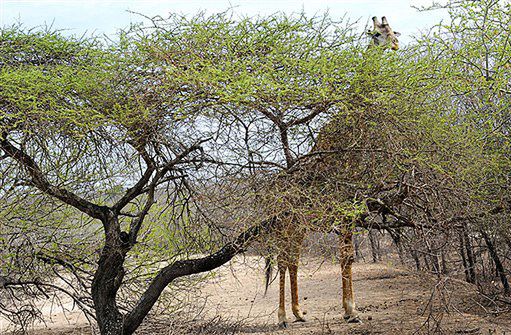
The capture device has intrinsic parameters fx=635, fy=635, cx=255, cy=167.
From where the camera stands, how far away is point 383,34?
6.07 m

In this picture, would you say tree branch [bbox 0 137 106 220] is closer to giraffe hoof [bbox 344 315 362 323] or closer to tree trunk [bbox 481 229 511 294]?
giraffe hoof [bbox 344 315 362 323]

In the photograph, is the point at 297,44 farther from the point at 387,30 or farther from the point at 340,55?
the point at 387,30

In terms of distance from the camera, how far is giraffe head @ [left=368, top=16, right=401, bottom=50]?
597 centimetres

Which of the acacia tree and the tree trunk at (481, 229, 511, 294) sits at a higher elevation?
the acacia tree

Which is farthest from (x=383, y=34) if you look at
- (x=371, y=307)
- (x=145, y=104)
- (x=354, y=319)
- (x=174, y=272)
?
(x=371, y=307)

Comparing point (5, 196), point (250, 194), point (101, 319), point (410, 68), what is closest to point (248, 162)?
point (250, 194)

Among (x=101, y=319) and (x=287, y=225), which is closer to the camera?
(x=287, y=225)

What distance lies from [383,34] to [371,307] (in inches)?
179

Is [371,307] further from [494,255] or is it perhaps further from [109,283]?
[109,283]

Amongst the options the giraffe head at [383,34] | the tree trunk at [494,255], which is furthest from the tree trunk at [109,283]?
the tree trunk at [494,255]

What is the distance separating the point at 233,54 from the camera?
17.4ft

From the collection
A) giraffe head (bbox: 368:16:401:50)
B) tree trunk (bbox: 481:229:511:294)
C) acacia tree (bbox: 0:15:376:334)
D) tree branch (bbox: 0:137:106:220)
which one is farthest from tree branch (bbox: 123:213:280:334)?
tree trunk (bbox: 481:229:511:294)

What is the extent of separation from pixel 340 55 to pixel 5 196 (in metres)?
3.90

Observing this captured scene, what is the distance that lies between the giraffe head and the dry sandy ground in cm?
224
